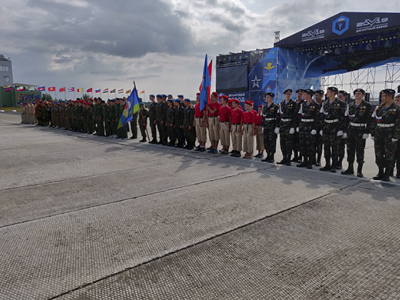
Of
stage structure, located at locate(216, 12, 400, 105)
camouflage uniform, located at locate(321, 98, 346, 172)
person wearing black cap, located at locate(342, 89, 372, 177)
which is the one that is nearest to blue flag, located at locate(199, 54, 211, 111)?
camouflage uniform, located at locate(321, 98, 346, 172)

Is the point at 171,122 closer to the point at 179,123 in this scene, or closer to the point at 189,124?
the point at 179,123

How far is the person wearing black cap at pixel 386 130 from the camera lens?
536 centimetres

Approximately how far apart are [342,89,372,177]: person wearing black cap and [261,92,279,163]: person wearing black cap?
1747mm

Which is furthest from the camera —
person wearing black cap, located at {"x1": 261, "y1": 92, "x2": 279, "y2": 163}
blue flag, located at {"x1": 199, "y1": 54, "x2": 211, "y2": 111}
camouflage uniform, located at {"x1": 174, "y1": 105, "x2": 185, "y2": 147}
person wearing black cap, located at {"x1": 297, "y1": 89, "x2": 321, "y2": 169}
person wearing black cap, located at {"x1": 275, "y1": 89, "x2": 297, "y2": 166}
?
camouflage uniform, located at {"x1": 174, "y1": 105, "x2": 185, "y2": 147}

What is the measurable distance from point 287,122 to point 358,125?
1.61 meters

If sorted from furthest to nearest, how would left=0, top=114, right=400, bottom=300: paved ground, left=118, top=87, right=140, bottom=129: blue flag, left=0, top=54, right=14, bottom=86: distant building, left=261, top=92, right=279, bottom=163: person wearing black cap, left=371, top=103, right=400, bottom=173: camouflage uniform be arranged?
1. left=0, top=54, right=14, bottom=86: distant building
2. left=118, top=87, right=140, bottom=129: blue flag
3. left=261, top=92, right=279, bottom=163: person wearing black cap
4. left=371, top=103, right=400, bottom=173: camouflage uniform
5. left=0, top=114, right=400, bottom=300: paved ground

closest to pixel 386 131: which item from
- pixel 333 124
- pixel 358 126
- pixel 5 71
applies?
pixel 358 126

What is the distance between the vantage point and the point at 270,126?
24.2ft

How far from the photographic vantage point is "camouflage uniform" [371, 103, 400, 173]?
17.5 ft

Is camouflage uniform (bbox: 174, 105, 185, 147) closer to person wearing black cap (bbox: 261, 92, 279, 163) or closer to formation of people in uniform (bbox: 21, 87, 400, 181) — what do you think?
formation of people in uniform (bbox: 21, 87, 400, 181)

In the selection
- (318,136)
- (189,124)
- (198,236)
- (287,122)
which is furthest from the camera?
(189,124)

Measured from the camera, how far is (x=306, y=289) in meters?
2.23

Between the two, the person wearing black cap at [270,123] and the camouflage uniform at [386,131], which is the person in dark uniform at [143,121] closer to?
the person wearing black cap at [270,123]

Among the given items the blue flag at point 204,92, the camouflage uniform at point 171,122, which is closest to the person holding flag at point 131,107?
the camouflage uniform at point 171,122
